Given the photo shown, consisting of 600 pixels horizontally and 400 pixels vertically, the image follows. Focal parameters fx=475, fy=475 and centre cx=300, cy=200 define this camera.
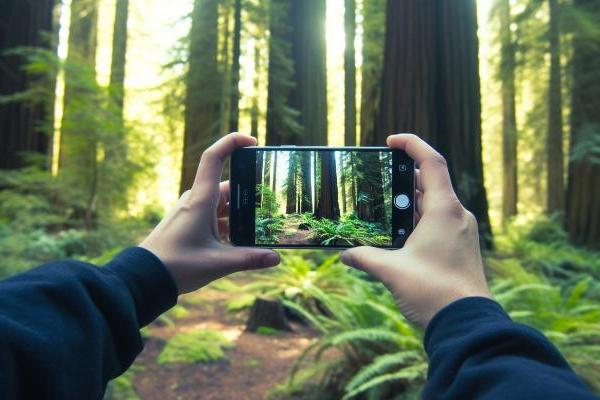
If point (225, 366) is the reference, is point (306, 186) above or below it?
above

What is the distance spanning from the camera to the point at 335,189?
176cm

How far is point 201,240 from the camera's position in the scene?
5.40 feet

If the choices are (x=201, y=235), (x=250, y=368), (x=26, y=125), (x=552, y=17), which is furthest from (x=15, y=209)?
(x=552, y=17)

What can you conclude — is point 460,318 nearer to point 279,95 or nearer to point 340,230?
point 340,230

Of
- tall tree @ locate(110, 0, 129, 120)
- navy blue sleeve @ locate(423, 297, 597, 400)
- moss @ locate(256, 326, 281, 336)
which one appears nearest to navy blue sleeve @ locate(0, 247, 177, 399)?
navy blue sleeve @ locate(423, 297, 597, 400)

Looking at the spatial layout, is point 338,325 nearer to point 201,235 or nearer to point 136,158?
point 201,235

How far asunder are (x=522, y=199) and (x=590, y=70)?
676 inches

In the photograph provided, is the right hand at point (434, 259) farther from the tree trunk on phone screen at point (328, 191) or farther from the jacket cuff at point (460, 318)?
the tree trunk on phone screen at point (328, 191)

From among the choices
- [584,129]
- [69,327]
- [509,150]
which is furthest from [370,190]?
[509,150]

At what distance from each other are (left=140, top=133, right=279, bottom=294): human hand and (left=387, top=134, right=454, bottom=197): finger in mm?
579

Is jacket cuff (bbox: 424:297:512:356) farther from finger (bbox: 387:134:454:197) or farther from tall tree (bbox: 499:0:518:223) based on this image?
tall tree (bbox: 499:0:518:223)

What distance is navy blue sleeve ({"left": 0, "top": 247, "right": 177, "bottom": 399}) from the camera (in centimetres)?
93

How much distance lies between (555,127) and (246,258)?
1390 cm

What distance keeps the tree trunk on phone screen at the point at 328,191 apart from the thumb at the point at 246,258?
24cm
